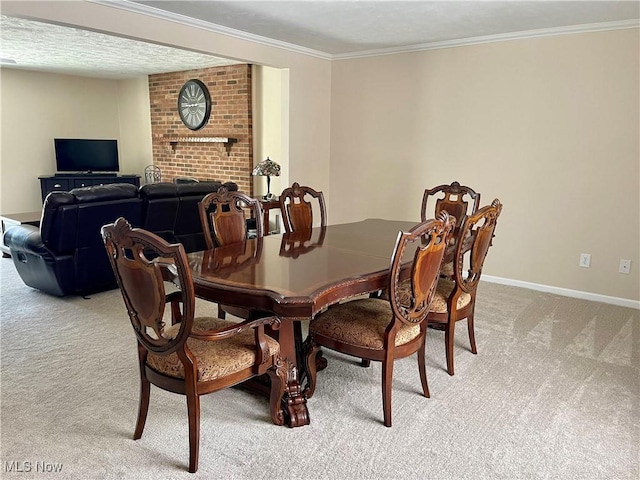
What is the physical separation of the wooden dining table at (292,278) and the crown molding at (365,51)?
1931 millimetres

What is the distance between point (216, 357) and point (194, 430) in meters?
0.29

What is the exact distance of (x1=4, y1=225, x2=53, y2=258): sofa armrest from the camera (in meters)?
3.78

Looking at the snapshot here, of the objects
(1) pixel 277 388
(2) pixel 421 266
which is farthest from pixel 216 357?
(2) pixel 421 266

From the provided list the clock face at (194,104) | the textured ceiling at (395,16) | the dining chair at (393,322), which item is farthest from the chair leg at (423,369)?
the clock face at (194,104)

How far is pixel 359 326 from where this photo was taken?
234cm

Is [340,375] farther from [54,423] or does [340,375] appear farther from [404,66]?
[404,66]

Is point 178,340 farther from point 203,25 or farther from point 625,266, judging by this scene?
point 625,266

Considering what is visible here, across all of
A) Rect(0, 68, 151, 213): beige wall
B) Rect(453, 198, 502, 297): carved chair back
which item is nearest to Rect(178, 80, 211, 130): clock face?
Rect(0, 68, 151, 213): beige wall

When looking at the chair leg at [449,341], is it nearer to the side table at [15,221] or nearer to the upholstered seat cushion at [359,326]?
the upholstered seat cushion at [359,326]

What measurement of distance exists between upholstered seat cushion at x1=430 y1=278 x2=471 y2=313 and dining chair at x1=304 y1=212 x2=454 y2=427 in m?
0.31

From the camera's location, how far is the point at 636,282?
4.00 m

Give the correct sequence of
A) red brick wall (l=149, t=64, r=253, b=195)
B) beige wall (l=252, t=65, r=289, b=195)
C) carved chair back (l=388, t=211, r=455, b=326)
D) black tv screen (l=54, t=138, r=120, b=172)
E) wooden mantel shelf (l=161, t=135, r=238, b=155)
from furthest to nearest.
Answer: black tv screen (l=54, t=138, r=120, b=172), wooden mantel shelf (l=161, t=135, r=238, b=155), red brick wall (l=149, t=64, r=253, b=195), beige wall (l=252, t=65, r=289, b=195), carved chair back (l=388, t=211, r=455, b=326)

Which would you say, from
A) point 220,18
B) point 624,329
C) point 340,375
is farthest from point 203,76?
point 624,329

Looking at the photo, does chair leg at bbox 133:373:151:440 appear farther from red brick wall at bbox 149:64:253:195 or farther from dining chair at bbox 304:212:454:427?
red brick wall at bbox 149:64:253:195
